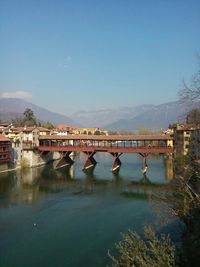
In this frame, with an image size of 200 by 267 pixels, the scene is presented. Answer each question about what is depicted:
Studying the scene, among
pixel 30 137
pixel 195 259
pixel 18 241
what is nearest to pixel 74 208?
pixel 18 241

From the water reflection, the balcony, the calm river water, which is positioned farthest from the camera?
the balcony

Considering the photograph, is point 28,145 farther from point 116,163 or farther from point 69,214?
point 69,214

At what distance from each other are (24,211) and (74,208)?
4381 millimetres

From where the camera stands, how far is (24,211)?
31.6m

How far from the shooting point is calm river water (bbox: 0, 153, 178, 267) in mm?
21391

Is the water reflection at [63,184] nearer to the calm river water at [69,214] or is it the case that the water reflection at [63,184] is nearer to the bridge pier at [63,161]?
the calm river water at [69,214]

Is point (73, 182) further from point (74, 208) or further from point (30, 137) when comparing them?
point (30, 137)

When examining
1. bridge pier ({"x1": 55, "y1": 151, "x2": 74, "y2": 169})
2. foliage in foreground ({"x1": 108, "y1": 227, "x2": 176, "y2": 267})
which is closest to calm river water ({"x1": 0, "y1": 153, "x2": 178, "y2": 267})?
bridge pier ({"x1": 55, "y1": 151, "x2": 74, "y2": 169})

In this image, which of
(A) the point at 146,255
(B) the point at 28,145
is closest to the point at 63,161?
(B) the point at 28,145

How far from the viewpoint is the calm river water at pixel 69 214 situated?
2139 centimetres

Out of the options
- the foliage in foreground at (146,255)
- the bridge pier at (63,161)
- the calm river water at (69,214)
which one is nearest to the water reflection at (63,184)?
the calm river water at (69,214)

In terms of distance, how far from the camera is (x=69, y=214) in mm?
30969

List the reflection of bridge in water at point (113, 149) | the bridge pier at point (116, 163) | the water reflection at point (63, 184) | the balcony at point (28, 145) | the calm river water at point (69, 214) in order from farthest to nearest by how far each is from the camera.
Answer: the balcony at point (28, 145) < the bridge pier at point (116, 163) < the reflection of bridge in water at point (113, 149) < the water reflection at point (63, 184) < the calm river water at point (69, 214)

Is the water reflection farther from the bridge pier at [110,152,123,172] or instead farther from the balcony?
the balcony
